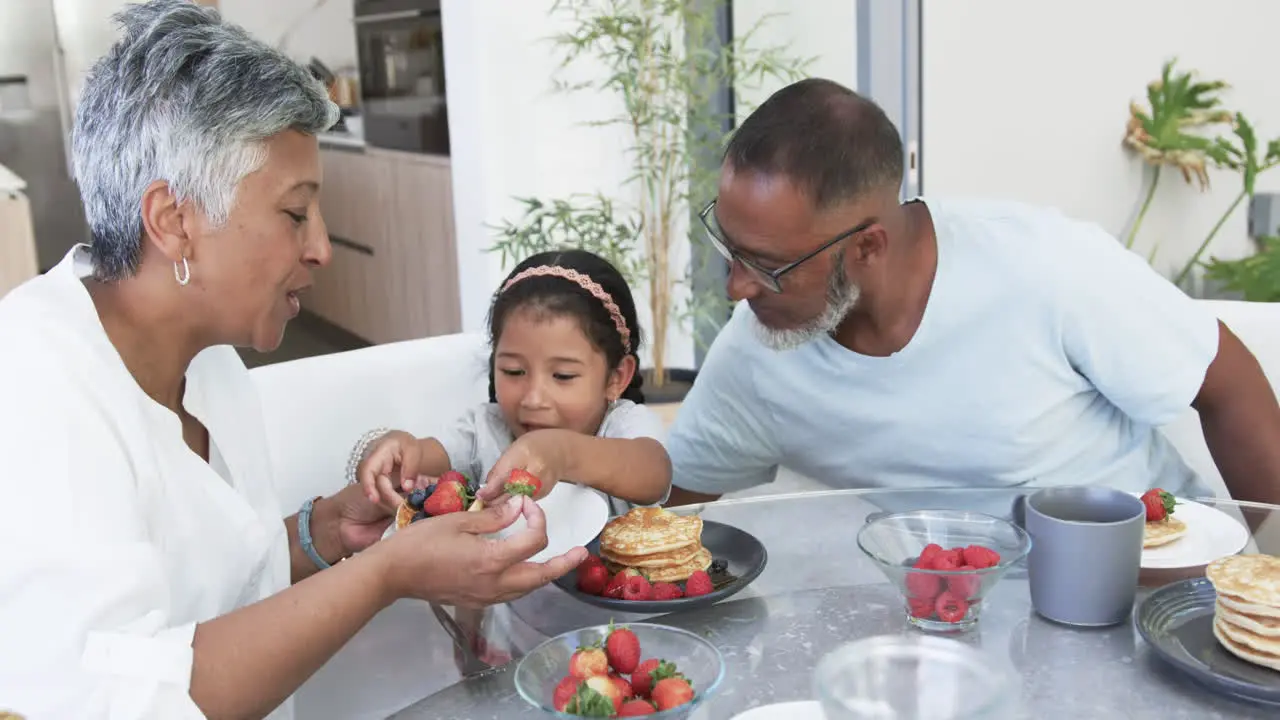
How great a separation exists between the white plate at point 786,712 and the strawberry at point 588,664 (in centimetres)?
14

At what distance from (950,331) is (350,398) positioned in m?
1.00

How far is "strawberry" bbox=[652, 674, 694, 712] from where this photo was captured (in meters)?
1.06

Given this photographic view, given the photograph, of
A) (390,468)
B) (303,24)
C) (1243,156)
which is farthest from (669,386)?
(303,24)

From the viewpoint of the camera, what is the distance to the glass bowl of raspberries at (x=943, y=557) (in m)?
1.24

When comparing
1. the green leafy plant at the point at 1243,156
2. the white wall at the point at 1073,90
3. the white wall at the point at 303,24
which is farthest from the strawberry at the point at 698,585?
the white wall at the point at 303,24

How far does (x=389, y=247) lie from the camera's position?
5.71 m

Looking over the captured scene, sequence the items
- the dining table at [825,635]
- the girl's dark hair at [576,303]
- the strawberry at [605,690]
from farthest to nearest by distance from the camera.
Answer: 1. the girl's dark hair at [576,303]
2. the dining table at [825,635]
3. the strawberry at [605,690]

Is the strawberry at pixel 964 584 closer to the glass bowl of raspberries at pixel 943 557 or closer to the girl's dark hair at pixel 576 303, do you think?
the glass bowl of raspberries at pixel 943 557

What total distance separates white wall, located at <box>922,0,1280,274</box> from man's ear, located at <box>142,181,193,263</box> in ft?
11.0

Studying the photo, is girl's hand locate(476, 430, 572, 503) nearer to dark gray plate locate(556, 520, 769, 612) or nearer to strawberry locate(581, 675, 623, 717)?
dark gray plate locate(556, 520, 769, 612)

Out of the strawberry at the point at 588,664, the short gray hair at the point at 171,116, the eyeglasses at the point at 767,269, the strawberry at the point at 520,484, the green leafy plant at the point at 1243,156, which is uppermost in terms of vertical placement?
the short gray hair at the point at 171,116

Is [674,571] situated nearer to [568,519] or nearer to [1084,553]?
[568,519]

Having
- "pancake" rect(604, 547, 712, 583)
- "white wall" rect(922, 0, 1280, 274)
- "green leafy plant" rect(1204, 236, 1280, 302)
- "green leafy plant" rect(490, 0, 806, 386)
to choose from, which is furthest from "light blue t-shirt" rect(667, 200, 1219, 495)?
"white wall" rect(922, 0, 1280, 274)

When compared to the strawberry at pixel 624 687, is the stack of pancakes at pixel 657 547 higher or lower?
lower
